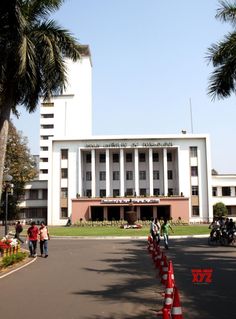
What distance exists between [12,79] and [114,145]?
53.6m

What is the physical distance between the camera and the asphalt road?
8.30 m

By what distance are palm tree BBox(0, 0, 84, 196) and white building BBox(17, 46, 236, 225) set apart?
48974 mm

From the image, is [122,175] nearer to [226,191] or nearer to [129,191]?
[129,191]

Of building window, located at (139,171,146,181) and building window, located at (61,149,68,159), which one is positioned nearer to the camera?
building window, located at (61,149,68,159)

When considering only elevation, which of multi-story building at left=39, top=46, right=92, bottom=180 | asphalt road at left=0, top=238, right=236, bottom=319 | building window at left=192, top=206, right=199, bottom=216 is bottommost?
asphalt road at left=0, top=238, right=236, bottom=319

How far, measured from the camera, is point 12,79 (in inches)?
621

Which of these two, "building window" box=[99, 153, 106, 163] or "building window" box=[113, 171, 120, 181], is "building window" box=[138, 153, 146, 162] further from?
"building window" box=[99, 153, 106, 163]

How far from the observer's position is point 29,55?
1541 cm

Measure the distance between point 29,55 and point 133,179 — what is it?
5649 cm

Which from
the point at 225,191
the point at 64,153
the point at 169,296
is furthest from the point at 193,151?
the point at 169,296

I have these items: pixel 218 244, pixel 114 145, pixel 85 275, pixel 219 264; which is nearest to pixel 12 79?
pixel 85 275

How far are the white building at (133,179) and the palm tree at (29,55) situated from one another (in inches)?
1928

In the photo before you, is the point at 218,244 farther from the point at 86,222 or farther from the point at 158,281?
the point at 86,222

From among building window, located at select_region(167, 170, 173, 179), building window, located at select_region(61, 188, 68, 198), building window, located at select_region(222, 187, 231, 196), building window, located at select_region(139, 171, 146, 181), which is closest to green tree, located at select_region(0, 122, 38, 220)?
building window, located at select_region(61, 188, 68, 198)
